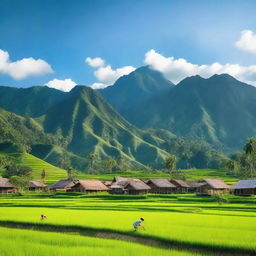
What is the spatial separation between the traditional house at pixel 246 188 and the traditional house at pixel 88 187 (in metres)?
41.2

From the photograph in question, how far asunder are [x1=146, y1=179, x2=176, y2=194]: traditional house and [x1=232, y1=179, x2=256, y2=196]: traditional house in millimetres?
23939

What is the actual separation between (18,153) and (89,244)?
177 m

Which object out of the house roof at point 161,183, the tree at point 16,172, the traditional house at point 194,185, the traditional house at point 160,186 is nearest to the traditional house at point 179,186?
the traditional house at point 194,185

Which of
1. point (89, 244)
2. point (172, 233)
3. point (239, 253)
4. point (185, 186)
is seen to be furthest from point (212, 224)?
point (185, 186)

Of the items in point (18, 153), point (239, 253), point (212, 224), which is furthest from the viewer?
point (18, 153)

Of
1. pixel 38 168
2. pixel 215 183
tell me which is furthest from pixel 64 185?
pixel 38 168

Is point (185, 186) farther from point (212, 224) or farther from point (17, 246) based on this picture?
point (17, 246)

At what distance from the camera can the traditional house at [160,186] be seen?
105331 mm

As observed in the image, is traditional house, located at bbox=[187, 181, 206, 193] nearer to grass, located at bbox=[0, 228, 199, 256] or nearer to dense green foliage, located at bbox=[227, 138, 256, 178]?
dense green foliage, located at bbox=[227, 138, 256, 178]

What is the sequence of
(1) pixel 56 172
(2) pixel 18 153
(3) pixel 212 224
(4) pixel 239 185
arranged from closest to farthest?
(3) pixel 212 224, (4) pixel 239 185, (1) pixel 56 172, (2) pixel 18 153

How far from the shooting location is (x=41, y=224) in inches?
1238

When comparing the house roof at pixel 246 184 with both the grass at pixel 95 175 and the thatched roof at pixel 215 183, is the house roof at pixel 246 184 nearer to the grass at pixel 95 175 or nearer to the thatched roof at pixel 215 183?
the thatched roof at pixel 215 183

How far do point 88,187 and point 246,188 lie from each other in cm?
4597

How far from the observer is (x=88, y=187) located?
10394cm
